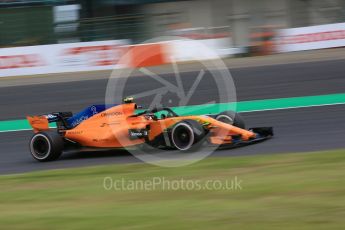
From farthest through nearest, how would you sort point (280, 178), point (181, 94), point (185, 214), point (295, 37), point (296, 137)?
1. point (295, 37)
2. point (181, 94)
3. point (296, 137)
4. point (280, 178)
5. point (185, 214)

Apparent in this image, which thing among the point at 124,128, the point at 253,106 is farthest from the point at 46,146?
the point at 253,106

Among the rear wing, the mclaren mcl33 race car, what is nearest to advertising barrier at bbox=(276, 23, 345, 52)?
the mclaren mcl33 race car

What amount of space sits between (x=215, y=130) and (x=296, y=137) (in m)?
1.39

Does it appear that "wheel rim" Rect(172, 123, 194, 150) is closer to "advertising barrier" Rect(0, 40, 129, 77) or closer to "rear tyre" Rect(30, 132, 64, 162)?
"rear tyre" Rect(30, 132, 64, 162)

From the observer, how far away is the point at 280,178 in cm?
652

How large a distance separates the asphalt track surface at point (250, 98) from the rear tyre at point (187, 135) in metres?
0.32

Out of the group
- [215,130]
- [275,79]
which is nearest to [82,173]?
[215,130]

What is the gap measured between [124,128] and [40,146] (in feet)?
4.03

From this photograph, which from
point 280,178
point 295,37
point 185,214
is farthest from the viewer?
point 295,37

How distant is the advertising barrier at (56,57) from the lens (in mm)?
21859

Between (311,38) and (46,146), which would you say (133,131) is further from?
(311,38)

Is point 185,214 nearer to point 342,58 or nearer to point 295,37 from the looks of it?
point 342,58

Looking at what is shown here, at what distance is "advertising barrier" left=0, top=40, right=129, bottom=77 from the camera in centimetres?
2186

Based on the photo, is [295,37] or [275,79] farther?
[295,37]
